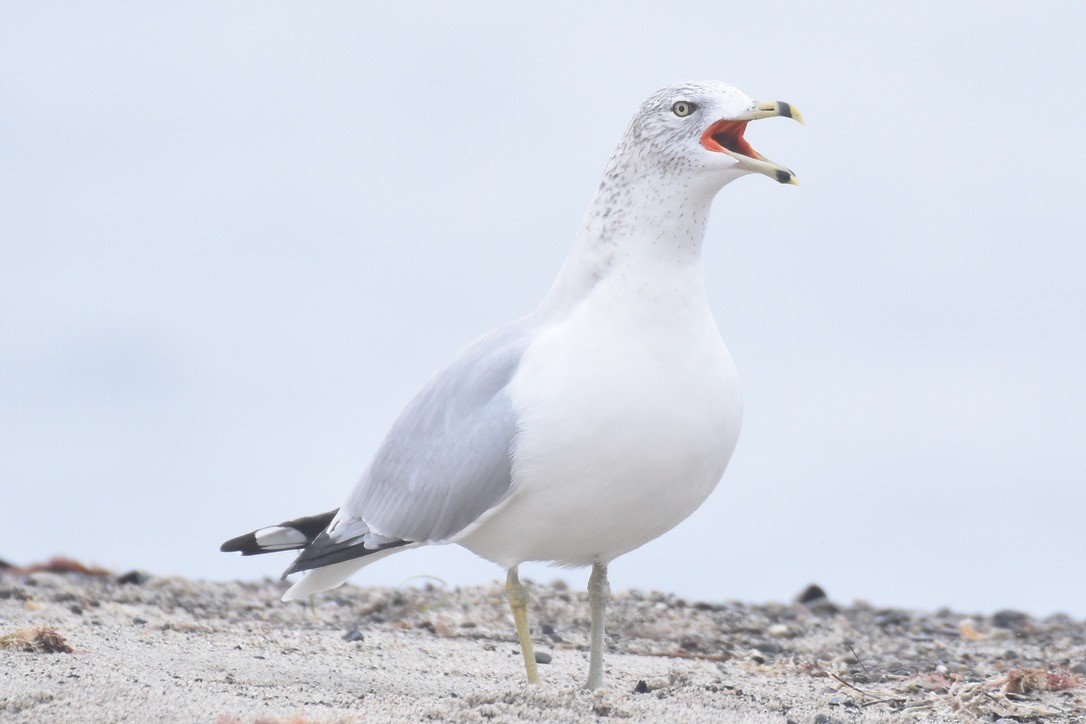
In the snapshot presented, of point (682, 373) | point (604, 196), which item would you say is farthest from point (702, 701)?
point (604, 196)

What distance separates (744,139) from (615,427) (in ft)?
4.28

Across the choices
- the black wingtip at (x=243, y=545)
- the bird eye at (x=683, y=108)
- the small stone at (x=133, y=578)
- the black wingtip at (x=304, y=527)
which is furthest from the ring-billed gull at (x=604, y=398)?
the small stone at (x=133, y=578)

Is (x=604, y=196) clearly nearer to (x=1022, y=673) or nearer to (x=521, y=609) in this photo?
(x=521, y=609)

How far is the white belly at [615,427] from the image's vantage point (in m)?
5.26

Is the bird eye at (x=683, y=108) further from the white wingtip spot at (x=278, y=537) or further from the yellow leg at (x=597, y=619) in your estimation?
the white wingtip spot at (x=278, y=537)

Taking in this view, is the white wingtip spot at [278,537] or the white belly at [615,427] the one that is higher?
the white belly at [615,427]

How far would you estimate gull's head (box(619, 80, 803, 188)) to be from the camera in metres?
5.50

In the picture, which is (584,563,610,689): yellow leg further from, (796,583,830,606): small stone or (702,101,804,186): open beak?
(796,583,830,606): small stone

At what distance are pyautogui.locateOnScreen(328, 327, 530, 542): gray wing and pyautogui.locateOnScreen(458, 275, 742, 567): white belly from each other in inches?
3.3

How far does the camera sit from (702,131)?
18.2 ft

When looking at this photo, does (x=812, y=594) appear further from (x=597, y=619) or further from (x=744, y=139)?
(x=744, y=139)

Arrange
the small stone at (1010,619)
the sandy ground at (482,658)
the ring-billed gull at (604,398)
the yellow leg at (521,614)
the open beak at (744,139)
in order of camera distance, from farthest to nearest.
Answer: the small stone at (1010,619)
the yellow leg at (521,614)
the open beak at (744,139)
the ring-billed gull at (604,398)
the sandy ground at (482,658)

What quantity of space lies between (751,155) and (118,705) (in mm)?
2992

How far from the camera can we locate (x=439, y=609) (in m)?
8.24
